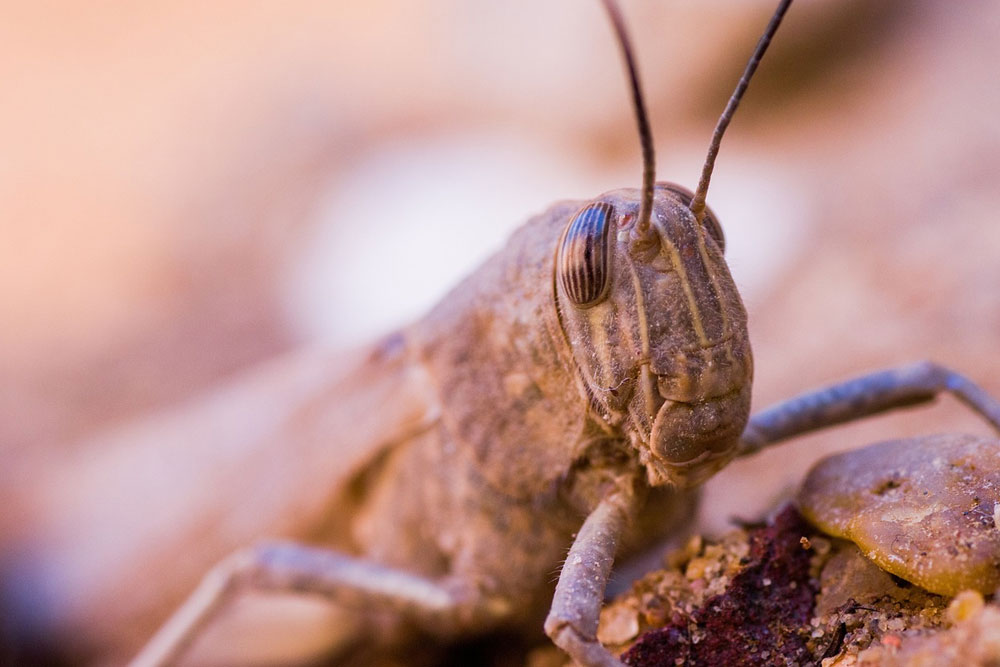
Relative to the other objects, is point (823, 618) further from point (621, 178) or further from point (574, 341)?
point (621, 178)

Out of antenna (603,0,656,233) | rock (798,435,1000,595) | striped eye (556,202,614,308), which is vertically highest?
antenna (603,0,656,233)

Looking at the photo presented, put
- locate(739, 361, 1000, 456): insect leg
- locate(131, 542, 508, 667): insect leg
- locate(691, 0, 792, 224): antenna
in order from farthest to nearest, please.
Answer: locate(131, 542, 508, 667): insect leg, locate(739, 361, 1000, 456): insect leg, locate(691, 0, 792, 224): antenna

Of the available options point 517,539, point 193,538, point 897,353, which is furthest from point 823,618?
point 193,538

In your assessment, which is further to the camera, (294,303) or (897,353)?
(294,303)

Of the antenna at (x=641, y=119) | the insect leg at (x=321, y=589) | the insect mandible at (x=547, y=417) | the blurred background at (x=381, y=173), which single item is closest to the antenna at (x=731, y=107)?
the insect mandible at (x=547, y=417)

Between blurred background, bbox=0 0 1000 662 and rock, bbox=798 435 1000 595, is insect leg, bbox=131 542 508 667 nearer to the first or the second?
blurred background, bbox=0 0 1000 662

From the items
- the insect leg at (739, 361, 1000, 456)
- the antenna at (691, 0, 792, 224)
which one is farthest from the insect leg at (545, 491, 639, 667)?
the antenna at (691, 0, 792, 224)

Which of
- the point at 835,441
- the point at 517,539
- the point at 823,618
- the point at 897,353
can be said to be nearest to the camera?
the point at 823,618
